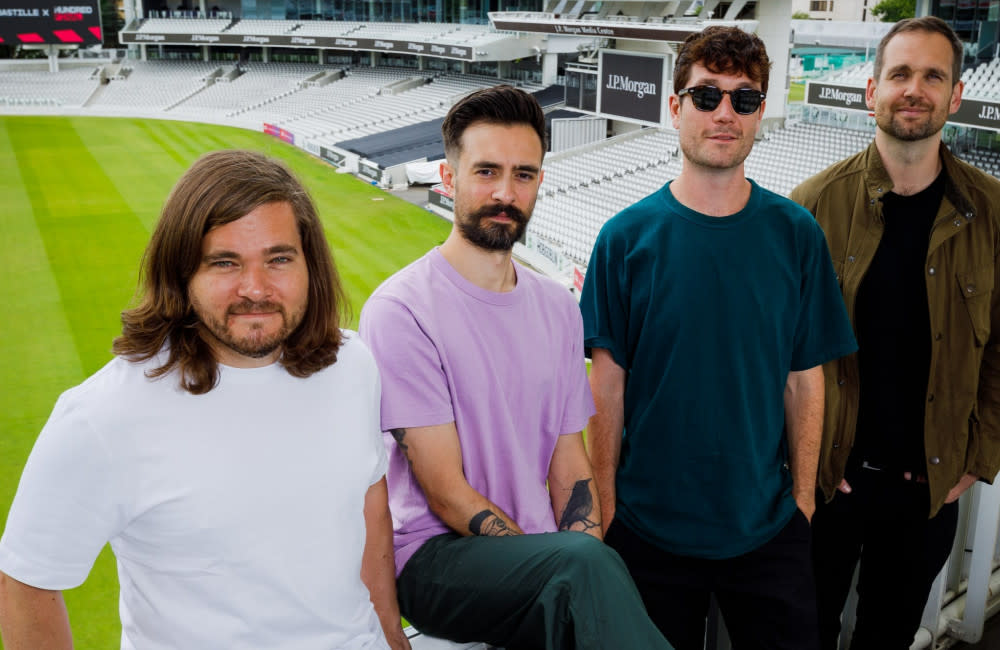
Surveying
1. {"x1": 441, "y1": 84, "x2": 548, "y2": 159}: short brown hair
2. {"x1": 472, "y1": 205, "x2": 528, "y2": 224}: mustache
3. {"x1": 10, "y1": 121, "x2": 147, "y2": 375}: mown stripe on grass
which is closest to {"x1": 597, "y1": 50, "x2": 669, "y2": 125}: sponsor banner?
{"x1": 10, "y1": 121, "x2": 147, "y2": 375}: mown stripe on grass

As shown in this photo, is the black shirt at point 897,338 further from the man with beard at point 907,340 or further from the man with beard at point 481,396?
the man with beard at point 481,396

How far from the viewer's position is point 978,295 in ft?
10.2

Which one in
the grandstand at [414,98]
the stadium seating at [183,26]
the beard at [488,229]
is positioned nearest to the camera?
the beard at [488,229]

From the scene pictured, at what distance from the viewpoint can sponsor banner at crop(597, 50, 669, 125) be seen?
25.0 metres

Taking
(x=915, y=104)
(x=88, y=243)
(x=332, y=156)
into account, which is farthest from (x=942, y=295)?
(x=332, y=156)

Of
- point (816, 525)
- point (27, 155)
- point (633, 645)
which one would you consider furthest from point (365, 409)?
point (27, 155)

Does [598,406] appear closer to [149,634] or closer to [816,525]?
[816,525]

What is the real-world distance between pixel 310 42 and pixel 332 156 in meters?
17.1

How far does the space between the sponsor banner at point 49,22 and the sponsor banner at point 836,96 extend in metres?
39.3

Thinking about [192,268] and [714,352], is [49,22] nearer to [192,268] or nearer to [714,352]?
[192,268]

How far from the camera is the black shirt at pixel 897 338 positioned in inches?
124

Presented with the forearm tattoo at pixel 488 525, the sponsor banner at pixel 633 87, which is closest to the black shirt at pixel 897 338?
the forearm tattoo at pixel 488 525

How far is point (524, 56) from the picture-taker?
3928cm

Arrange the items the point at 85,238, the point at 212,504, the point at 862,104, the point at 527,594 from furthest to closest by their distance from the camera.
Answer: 1. the point at 862,104
2. the point at 85,238
3. the point at 527,594
4. the point at 212,504
